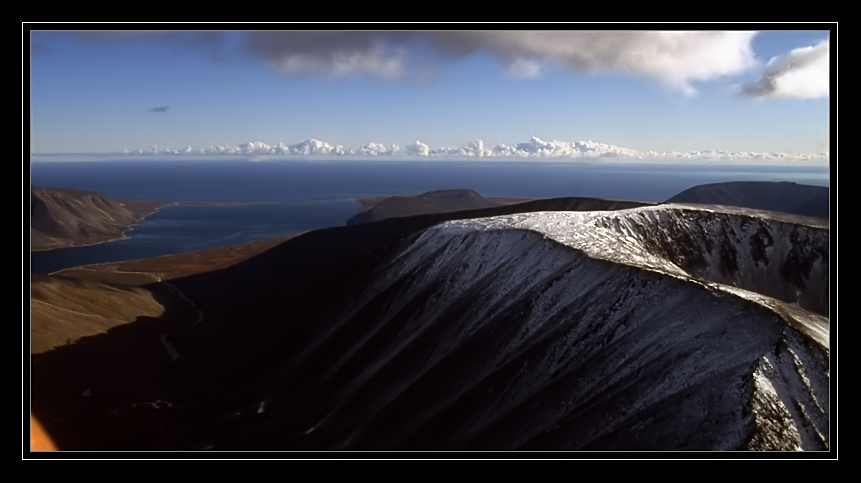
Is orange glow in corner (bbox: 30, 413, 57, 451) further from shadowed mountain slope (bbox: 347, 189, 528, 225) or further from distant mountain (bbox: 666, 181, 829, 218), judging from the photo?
distant mountain (bbox: 666, 181, 829, 218)

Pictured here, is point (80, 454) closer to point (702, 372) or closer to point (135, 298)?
point (702, 372)

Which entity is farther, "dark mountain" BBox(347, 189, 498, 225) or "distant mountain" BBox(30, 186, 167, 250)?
"dark mountain" BBox(347, 189, 498, 225)

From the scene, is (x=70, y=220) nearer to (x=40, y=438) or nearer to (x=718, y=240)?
(x=40, y=438)

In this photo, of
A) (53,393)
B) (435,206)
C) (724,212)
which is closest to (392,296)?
(53,393)

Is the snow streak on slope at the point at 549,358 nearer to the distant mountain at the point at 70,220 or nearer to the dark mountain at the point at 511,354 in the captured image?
the dark mountain at the point at 511,354

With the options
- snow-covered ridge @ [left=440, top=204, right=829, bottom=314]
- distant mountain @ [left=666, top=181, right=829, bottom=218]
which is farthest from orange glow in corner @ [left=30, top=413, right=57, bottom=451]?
distant mountain @ [left=666, top=181, right=829, bottom=218]
